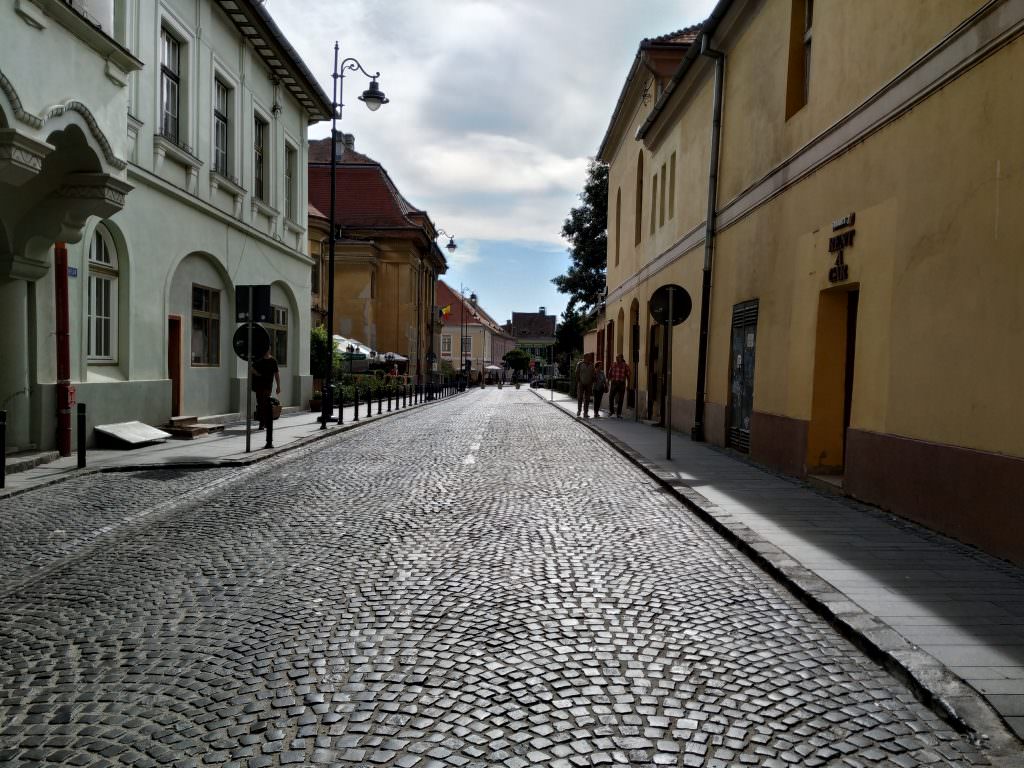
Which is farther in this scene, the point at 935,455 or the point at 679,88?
the point at 679,88

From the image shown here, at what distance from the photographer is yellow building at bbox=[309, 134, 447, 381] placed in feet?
168

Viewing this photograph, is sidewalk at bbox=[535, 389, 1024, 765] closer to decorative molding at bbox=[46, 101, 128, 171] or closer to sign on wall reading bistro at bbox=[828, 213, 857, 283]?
sign on wall reading bistro at bbox=[828, 213, 857, 283]

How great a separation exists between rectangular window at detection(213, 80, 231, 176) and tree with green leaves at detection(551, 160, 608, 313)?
36.7m

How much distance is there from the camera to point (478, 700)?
3502 millimetres

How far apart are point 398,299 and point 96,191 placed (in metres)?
41.9

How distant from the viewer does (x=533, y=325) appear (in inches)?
6068

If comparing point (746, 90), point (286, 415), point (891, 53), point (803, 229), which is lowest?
point (286, 415)

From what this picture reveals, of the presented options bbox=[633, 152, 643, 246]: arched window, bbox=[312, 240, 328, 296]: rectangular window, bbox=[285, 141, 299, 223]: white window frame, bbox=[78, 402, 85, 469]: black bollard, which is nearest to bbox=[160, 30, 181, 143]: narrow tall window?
bbox=[78, 402, 85, 469]: black bollard

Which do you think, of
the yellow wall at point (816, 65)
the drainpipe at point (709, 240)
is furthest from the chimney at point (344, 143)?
the yellow wall at point (816, 65)

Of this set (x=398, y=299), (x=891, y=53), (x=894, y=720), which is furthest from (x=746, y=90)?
(x=398, y=299)

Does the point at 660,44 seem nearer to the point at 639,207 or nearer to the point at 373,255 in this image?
the point at 639,207

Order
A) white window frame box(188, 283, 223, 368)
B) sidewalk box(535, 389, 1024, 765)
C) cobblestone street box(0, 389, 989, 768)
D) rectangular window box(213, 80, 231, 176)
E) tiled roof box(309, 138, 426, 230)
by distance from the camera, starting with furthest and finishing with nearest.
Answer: tiled roof box(309, 138, 426, 230) < rectangular window box(213, 80, 231, 176) < white window frame box(188, 283, 223, 368) < sidewalk box(535, 389, 1024, 765) < cobblestone street box(0, 389, 989, 768)

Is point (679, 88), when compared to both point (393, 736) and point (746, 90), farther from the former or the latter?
point (393, 736)

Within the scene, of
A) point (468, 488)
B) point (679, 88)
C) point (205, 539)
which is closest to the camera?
point (205, 539)
